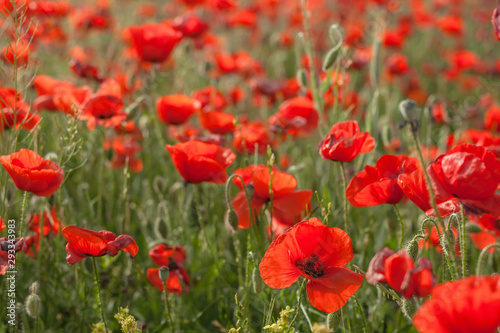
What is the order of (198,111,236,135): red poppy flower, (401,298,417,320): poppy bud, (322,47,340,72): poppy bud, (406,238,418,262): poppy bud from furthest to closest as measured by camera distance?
(198,111,236,135): red poppy flower → (322,47,340,72): poppy bud → (406,238,418,262): poppy bud → (401,298,417,320): poppy bud

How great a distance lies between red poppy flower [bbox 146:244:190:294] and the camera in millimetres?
1551

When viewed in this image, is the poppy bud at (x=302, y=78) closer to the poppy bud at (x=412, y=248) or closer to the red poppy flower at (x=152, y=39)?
the red poppy flower at (x=152, y=39)

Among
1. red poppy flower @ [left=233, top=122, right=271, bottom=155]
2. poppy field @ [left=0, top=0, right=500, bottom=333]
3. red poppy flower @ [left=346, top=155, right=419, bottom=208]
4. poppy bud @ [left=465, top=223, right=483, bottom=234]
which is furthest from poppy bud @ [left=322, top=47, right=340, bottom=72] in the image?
poppy bud @ [left=465, top=223, right=483, bottom=234]

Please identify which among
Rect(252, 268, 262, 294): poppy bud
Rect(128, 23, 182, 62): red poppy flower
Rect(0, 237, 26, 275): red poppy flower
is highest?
Rect(128, 23, 182, 62): red poppy flower

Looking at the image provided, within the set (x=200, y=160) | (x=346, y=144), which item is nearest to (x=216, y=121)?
(x=200, y=160)

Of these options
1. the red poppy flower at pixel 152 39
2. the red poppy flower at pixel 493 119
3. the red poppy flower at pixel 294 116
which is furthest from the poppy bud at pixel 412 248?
the red poppy flower at pixel 152 39

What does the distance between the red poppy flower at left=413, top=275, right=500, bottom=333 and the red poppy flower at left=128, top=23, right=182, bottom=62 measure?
197 centimetres

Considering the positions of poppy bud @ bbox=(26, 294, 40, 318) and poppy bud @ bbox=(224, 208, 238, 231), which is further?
poppy bud @ bbox=(224, 208, 238, 231)

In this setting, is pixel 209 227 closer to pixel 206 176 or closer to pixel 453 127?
pixel 206 176

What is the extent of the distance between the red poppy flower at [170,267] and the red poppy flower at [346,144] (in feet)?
1.82

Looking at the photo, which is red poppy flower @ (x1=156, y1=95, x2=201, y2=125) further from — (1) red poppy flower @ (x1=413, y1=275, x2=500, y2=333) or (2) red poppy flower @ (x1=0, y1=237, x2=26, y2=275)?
(1) red poppy flower @ (x1=413, y1=275, x2=500, y2=333)

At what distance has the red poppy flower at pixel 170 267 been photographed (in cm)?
155

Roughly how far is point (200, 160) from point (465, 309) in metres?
0.89

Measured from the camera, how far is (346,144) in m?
1.33
